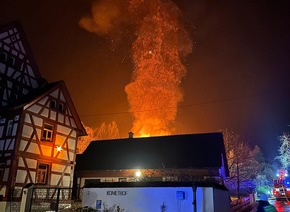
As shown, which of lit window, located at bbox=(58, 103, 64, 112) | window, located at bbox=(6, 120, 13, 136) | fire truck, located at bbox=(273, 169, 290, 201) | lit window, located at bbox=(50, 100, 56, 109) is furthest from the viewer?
fire truck, located at bbox=(273, 169, 290, 201)

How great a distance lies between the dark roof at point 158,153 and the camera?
1163 inches

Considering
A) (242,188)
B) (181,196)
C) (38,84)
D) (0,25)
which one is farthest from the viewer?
(242,188)

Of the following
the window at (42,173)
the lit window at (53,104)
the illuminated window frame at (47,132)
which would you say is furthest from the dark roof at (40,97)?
the window at (42,173)

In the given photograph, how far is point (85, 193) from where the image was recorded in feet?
50.2

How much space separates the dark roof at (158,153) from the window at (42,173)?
25.5 ft

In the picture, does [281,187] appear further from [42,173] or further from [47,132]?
[47,132]

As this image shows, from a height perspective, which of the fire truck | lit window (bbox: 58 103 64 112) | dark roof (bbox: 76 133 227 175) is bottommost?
the fire truck

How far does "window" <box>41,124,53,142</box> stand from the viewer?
25.2 metres

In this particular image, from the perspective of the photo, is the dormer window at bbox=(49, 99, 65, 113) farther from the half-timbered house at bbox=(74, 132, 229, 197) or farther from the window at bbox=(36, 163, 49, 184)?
the half-timbered house at bbox=(74, 132, 229, 197)

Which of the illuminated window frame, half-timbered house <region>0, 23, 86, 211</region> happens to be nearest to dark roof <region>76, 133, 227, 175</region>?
half-timbered house <region>0, 23, 86, 211</region>

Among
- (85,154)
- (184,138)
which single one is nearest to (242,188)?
(184,138)

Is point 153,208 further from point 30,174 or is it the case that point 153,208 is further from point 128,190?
point 30,174

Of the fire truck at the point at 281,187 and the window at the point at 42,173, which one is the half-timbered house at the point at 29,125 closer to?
the window at the point at 42,173

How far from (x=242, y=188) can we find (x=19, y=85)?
42.4 meters
